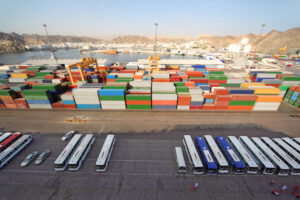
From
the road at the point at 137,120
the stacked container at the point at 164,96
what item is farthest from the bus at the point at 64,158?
the stacked container at the point at 164,96

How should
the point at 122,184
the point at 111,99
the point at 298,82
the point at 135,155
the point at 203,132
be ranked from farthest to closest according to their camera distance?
the point at 298,82
the point at 111,99
the point at 203,132
the point at 135,155
the point at 122,184

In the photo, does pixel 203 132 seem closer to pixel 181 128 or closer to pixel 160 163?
pixel 181 128

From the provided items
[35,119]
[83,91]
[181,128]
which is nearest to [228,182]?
[181,128]

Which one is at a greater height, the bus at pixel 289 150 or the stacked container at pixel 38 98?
the stacked container at pixel 38 98

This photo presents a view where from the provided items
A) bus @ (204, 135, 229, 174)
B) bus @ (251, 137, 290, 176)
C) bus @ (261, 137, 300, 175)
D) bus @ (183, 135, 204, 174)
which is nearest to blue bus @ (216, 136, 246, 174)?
bus @ (204, 135, 229, 174)

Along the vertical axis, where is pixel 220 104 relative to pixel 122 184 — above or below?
above

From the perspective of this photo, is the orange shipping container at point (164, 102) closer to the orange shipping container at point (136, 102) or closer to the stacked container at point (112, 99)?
the orange shipping container at point (136, 102)
